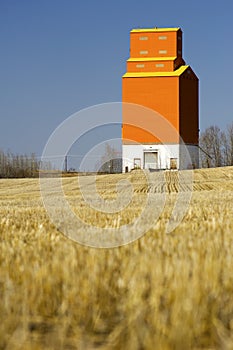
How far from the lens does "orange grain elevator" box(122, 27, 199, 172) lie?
115 ft

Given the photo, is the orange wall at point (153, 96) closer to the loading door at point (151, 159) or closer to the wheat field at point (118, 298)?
the loading door at point (151, 159)

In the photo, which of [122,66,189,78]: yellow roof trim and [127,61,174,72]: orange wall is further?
[127,61,174,72]: orange wall

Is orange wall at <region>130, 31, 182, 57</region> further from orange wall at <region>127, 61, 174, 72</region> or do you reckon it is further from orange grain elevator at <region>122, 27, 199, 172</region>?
orange wall at <region>127, 61, 174, 72</region>

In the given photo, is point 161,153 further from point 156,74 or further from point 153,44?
point 153,44

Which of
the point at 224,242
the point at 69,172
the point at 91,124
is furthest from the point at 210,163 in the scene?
the point at 224,242

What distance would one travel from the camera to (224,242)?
2203 millimetres

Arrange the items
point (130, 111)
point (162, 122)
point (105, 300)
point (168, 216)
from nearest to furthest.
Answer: point (105, 300), point (168, 216), point (130, 111), point (162, 122)

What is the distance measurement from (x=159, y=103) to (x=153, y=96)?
597 mm

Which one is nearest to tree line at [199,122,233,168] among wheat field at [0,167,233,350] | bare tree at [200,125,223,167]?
bare tree at [200,125,223,167]

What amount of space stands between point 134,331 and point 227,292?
0.43 meters

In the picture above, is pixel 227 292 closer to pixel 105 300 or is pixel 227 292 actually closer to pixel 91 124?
pixel 105 300

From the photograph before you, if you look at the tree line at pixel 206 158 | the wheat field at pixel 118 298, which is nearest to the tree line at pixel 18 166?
the tree line at pixel 206 158

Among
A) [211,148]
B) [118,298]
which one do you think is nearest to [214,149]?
[211,148]

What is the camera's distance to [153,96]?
35531mm
